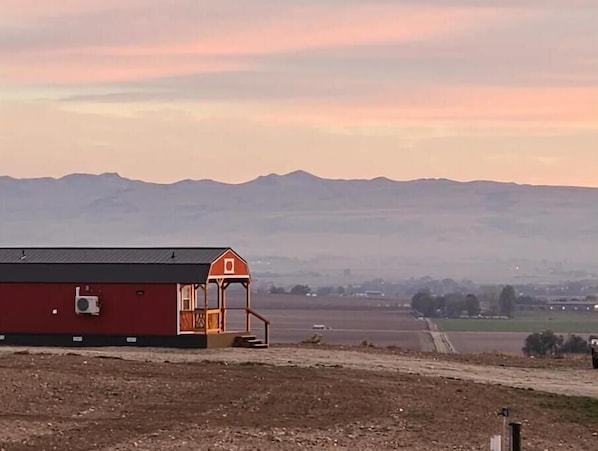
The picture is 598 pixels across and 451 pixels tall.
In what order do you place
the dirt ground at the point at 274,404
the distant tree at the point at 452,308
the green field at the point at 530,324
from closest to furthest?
the dirt ground at the point at 274,404, the green field at the point at 530,324, the distant tree at the point at 452,308

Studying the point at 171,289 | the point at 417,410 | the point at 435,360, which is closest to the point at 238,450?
the point at 417,410

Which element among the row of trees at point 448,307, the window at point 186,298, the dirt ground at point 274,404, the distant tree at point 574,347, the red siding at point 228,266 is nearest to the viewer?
the dirt ground at point 274,404

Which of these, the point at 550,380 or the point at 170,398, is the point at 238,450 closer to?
the point at 170,398

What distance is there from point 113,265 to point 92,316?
1750 millimetres

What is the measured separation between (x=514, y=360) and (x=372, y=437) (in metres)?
18.3

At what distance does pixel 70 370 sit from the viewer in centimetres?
3244

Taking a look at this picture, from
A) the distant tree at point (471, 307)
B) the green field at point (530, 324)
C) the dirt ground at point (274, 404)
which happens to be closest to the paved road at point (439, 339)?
the green field at point (530, 324)

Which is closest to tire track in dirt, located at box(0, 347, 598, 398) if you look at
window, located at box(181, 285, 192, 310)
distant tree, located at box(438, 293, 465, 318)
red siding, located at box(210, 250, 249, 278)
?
window, located at box(181, 285, 192, 310)

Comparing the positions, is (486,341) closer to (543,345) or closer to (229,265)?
(543,345)

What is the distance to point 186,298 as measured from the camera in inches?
1821

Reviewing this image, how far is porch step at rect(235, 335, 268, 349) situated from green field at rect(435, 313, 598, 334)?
8628 cm

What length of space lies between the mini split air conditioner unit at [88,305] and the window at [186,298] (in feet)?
8.70

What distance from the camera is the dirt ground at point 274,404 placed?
24.7m

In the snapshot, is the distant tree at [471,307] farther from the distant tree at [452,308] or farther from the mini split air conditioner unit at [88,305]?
the mini split air conditioner unit at [88,305]
